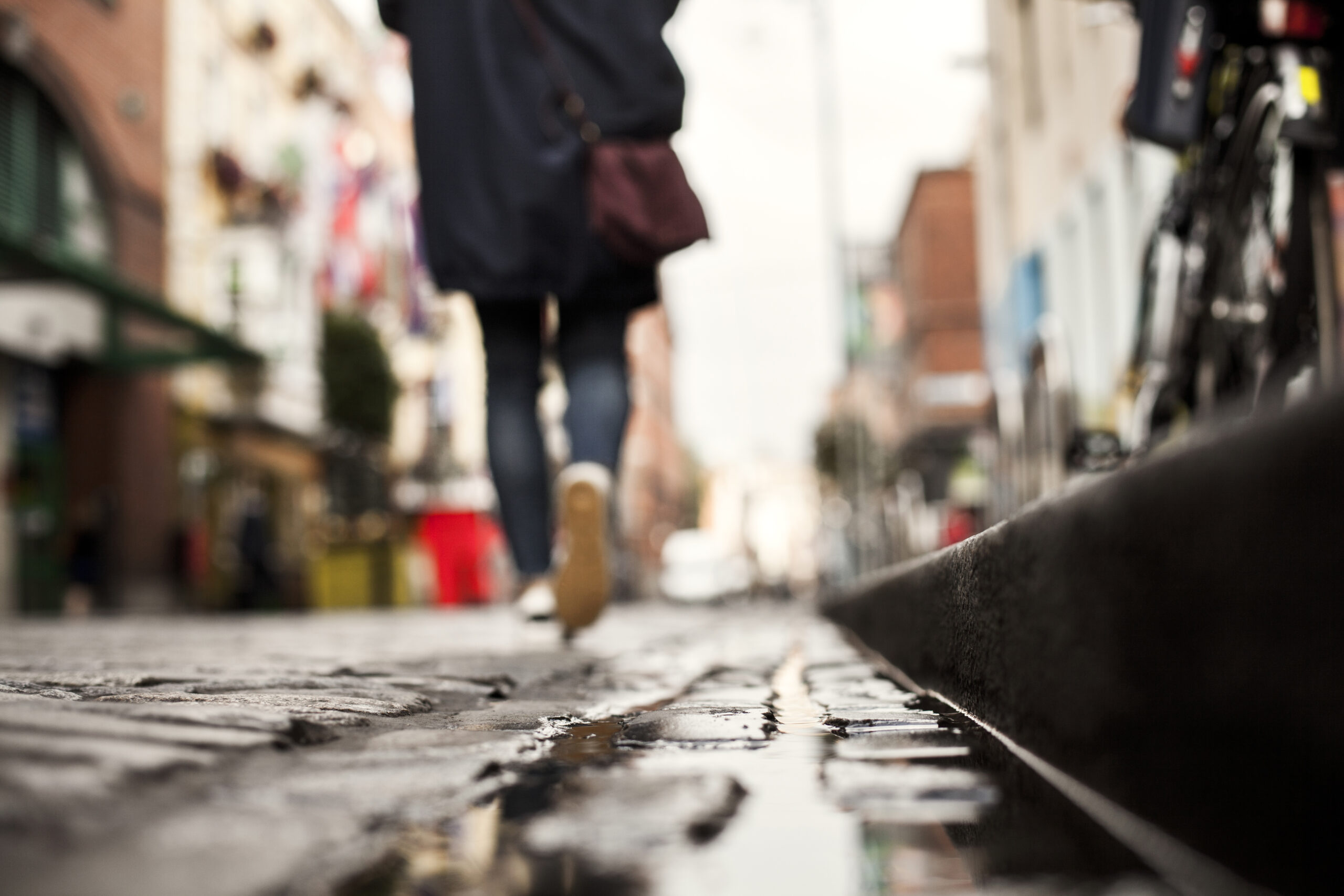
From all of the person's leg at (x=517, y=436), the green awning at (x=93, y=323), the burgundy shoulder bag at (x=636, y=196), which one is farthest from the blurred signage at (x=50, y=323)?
the burgundy shoulder bag at (x=636, y=196)

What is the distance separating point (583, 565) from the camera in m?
3.53

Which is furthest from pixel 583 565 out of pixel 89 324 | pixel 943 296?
pixel 943 296

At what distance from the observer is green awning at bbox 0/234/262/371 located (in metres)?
14.8

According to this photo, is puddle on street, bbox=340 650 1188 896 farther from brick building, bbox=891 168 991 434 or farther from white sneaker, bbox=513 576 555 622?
brick building, bbox=891 168 991 434

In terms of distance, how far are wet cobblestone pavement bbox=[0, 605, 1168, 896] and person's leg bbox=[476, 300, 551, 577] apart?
1700 millimetres

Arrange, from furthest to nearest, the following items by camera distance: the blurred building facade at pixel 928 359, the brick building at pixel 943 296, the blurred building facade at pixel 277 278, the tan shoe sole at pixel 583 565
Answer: the brick building at pixel 943 296, the blurred building facade at pixel 928 359, the blurred building facade at pixel 277 278, the tan shoe sole at pixel 583 565

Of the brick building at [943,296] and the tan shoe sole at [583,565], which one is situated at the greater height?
the brick building at [943,296]

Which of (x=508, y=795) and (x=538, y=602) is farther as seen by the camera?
(x=538, y=602)

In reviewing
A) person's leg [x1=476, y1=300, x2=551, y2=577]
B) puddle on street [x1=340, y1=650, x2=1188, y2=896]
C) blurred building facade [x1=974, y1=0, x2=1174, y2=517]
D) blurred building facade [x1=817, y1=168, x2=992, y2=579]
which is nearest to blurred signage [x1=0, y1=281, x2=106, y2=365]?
blurred building facade [x1=974, y1=0, x2=1174, y2=517]

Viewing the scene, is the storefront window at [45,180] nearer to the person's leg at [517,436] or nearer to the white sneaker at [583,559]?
the person's leg at [517,436]

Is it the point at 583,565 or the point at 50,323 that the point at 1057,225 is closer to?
the point at 50,323

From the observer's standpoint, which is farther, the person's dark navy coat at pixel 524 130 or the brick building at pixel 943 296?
the brick building at pixel 943 296

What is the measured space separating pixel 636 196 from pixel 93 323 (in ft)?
55.2

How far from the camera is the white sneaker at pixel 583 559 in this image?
3527 millimetres
